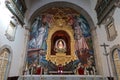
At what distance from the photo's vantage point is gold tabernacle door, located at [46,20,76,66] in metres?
8.62

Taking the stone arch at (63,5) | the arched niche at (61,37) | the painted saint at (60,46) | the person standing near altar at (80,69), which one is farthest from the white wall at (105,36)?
the painted saint at (60,46)

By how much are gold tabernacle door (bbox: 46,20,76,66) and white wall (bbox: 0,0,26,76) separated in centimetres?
204

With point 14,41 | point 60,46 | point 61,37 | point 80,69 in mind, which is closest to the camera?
point 14,41

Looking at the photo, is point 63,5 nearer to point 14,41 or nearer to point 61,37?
point 61,37

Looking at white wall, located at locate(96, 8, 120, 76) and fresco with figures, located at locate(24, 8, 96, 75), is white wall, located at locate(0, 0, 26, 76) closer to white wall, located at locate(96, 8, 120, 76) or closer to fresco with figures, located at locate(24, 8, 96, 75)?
fresco with figures, located at locate(24, 8, 96, 75)

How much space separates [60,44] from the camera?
9.34m

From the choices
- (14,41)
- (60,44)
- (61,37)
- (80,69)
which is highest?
(61,37)

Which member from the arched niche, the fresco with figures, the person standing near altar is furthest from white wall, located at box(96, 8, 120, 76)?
the arched niche

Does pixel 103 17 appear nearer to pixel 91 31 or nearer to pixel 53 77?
pixel 91 31

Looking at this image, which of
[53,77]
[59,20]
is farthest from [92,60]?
[59,20]

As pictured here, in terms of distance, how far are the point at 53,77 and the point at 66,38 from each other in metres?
4.67

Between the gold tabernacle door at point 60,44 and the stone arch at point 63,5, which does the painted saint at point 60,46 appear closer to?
the gold tabernacle door at point 60,44

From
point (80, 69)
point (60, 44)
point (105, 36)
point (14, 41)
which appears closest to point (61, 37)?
point (60, 44)

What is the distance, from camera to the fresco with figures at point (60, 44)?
812 cm
